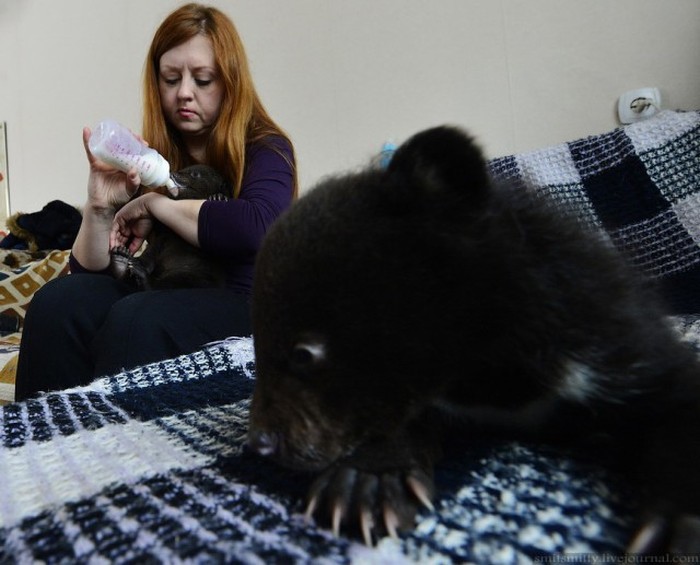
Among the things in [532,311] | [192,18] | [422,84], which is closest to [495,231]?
[532,311]

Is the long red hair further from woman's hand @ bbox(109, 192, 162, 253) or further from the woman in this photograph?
woman's hand @ bbox(109, 192, 162, 253)

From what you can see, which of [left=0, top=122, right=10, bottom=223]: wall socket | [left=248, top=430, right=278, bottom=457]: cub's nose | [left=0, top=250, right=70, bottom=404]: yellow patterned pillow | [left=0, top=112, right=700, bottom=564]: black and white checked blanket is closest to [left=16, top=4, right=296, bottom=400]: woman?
[left=0, top=112, right=700, bottom=564]: black and white checked blanket

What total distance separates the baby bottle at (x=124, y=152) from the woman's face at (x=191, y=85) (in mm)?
503

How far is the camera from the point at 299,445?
2.21 ft

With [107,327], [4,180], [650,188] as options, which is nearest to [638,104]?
[650,188]

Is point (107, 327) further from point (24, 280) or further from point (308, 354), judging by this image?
point (24, 280)

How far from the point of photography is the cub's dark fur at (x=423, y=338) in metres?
0.66

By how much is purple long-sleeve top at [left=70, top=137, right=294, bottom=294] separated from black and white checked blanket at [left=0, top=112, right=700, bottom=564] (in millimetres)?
780

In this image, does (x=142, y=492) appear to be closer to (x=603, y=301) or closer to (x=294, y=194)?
(x=603, y=301)

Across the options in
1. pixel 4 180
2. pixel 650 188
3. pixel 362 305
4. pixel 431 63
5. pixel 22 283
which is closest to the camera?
pixel 362 305

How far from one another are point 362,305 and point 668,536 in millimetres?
390

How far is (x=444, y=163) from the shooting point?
693mm

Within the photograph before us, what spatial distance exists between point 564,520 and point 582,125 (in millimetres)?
2335

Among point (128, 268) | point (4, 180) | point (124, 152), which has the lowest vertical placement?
point (128, 268)
